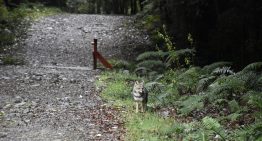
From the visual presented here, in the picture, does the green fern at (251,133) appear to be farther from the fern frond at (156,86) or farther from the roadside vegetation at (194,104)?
the fern frond at (156,86)

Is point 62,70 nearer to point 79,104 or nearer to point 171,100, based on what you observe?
point 79,104

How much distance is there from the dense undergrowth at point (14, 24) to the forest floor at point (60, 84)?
431mm

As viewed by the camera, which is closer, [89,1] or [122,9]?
[122,9]

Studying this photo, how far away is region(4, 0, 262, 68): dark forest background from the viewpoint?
46.1 feet

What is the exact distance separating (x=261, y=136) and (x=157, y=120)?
9.06 feet

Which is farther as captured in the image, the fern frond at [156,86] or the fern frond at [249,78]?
the fern frond at [156,86]

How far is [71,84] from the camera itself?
529 inches

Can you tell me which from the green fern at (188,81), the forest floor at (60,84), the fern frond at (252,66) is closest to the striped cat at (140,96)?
the forest floor at (60,84)

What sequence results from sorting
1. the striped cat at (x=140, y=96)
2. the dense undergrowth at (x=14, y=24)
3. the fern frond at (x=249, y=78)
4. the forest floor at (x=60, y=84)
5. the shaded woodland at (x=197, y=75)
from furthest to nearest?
1. the dense undergrowth at (x=14, y=24)
2. the fern frond at (x=249, y=78)
3. the striped cat at (x=140, y=96)
4. the forest floor at (x=60, y=84)
5. the shaded woodland at (x=197, y=75)

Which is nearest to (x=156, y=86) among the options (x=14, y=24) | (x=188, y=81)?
(x=188, y=81)

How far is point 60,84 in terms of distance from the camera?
13.4 metres

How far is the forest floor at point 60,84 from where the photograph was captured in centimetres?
892

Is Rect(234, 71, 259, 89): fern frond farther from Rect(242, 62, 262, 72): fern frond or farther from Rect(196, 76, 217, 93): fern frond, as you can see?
Rect(196, 76, 217, 93): fern frond

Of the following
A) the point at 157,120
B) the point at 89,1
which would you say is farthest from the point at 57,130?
the point at 89,1
